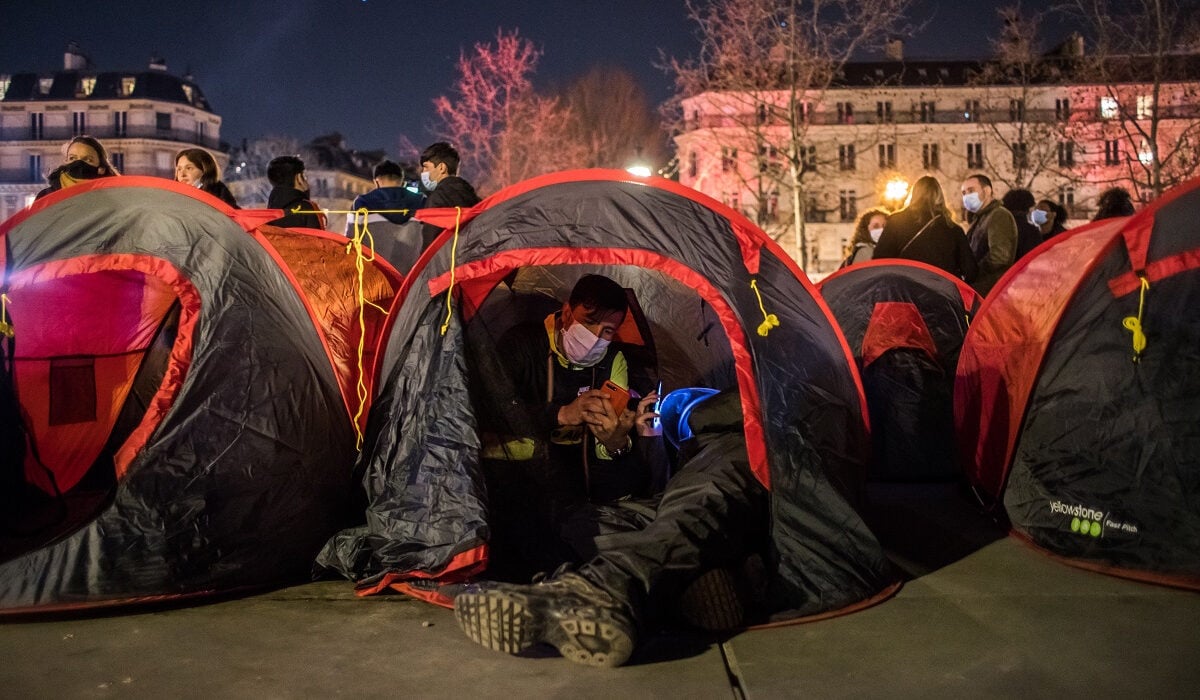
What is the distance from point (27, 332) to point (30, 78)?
73350 mm

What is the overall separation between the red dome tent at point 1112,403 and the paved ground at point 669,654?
28 cm

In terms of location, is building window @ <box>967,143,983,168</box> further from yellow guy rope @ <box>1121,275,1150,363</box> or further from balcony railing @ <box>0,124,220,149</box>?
balcony railing @ <box>0,124,220,149</box>

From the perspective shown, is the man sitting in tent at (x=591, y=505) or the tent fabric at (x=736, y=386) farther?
the tent fabric at (x=736, y=386)

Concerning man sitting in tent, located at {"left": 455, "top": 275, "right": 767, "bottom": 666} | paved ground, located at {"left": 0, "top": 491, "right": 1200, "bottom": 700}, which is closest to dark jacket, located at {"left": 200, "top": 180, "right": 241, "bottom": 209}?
man sitting in tent, located at {"left": 455, "top": 275, "right": 767, "bottom": 666}

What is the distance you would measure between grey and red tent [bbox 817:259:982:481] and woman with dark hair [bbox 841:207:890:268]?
2.40 m

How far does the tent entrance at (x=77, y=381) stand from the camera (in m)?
4.80

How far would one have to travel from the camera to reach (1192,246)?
172 inches

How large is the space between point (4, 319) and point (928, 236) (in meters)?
6.35

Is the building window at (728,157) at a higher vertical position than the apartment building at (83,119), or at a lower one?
lower

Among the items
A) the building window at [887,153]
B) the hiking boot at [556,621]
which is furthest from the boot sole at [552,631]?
the building window at [887,153]

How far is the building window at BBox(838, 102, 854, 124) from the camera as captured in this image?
166 ft

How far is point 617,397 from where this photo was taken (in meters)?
4.86

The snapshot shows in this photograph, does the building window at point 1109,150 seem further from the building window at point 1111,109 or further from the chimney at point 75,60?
the chimney at point 75,60

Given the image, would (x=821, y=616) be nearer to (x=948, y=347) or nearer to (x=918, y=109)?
(x=948, y=347)
